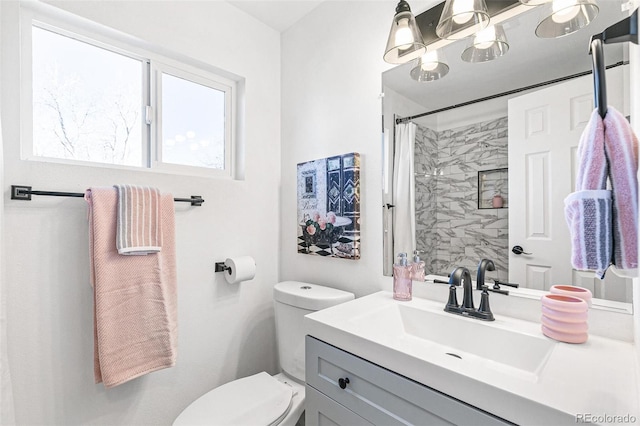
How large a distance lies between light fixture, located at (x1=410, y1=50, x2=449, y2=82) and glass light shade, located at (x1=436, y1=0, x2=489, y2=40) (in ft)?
0.39

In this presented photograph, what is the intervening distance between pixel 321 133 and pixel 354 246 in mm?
675

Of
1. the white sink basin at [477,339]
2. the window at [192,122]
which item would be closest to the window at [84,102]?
the window at [192,122]

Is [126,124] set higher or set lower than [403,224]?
higher

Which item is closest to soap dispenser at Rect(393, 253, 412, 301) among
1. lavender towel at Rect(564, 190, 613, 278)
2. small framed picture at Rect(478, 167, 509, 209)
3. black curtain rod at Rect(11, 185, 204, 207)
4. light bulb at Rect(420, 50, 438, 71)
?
small framed picture at Rect(478, 167, 509, 209)

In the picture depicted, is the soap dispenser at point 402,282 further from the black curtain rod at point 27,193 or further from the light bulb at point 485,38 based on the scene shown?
the black curtain rod at point 27,193

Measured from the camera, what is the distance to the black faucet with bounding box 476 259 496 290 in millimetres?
1067

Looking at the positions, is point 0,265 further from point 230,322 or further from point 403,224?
point 403,224

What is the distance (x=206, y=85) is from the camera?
1720 millimetres

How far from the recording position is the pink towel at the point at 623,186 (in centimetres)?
49

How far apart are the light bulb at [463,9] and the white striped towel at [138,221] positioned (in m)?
1.38

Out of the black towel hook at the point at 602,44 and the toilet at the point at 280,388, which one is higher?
the black towel hook at the point at 602,44

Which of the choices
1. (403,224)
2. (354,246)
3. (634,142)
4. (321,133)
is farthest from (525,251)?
(321,133)

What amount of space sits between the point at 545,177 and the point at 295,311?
1.18 meters

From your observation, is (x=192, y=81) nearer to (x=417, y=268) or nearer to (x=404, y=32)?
(x=404, y=32)
